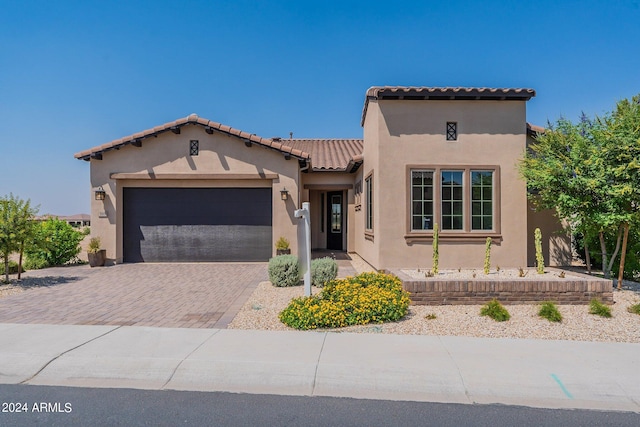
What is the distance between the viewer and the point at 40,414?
3.78 m

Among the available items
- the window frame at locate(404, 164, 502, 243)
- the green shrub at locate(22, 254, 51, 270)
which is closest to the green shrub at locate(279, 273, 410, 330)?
the window frame at locate(404, 164, 502, 243)

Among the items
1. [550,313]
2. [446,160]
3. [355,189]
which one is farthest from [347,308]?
[355,189]

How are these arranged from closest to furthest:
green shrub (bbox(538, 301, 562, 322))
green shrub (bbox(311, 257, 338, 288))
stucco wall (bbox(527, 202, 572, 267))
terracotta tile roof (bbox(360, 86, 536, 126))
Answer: green shrub (bbox(538, 301, 562, 322)), green shrub (bbox(311, 257, 338, 288)), terracotta tile roof (bbox(360, 86, 536, 126)), stucco wall (bbox(527, 202, 572, 267))

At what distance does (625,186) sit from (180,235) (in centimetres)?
1270

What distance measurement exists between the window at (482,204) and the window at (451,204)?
36 cm

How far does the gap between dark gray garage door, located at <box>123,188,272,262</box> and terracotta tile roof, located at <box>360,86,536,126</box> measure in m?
5.59

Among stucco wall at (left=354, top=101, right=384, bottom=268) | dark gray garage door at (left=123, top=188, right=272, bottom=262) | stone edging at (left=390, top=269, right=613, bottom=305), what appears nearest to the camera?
stone edging at (left=390, top=269, right=613, bottom=305)

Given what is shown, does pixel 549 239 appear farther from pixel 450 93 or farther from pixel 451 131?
pixel 450 93

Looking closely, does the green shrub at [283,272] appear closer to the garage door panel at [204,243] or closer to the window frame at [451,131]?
the garage door panel at [204,243]

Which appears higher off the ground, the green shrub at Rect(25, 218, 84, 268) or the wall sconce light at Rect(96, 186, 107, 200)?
the wall sconce light at Rect(96, 186, 107, 200)

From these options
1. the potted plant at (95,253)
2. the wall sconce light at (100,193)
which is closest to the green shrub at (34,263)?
the potted plant at (95,253)

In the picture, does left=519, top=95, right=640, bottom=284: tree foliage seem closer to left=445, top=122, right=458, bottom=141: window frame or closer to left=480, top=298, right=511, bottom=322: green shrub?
left=445, top=122, right=458, bottom=141: window frame

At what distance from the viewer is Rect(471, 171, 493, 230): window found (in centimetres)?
1119

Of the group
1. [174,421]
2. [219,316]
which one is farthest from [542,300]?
[174,421]
